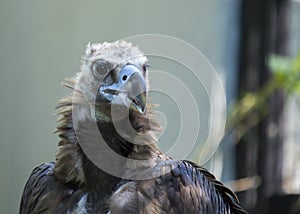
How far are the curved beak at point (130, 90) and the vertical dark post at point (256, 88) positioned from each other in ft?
9.03

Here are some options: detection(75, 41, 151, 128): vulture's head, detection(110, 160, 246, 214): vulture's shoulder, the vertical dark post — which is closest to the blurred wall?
the vertical dark post

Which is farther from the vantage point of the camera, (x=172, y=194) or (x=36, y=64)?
(x=36, y=64)

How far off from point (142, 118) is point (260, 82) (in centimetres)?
278

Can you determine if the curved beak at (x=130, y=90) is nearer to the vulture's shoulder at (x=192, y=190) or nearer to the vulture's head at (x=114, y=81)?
the vulture's head at (x=114, y=81)

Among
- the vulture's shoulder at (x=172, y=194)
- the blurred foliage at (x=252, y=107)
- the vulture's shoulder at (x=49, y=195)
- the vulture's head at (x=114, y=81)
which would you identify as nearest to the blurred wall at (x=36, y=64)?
the blurred foliage at (x=252, y=107)

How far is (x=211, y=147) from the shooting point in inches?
165

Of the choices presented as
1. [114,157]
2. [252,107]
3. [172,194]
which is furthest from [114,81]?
[252,107]

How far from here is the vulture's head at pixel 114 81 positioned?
1932 millimetres

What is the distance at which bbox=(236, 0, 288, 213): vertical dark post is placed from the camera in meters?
4.64

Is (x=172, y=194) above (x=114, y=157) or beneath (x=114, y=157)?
beneath

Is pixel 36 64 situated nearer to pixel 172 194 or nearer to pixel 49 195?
pixel 49 195

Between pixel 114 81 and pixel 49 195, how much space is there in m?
0.41

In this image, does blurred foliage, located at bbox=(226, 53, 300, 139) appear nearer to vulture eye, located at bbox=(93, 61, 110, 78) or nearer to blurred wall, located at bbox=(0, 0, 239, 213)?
blurred wall, located at bbox=(0, 0, 239, 213)

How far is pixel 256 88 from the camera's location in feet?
15.4
